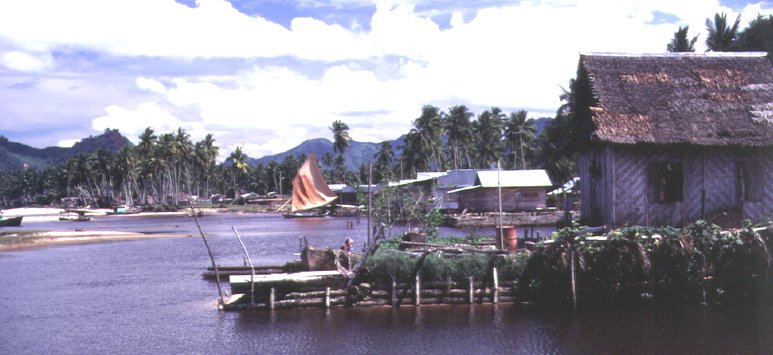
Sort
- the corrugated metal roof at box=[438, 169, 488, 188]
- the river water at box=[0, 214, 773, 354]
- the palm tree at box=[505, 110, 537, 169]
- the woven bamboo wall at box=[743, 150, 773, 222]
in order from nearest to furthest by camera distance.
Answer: the river water at box=[0, 214, 773, 354], the woven bamboo wall at box=[743, 150, 773, 222], the corrugated metal roof at box=[438, 169, 488, 188], the palm tree at box=[505, 110, 537, 169]

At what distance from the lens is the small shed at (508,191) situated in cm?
6481

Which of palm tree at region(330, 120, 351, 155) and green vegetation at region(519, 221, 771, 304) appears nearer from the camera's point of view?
green vegetation at region(519, 221, 771, 304)

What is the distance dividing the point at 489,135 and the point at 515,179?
37794 mm

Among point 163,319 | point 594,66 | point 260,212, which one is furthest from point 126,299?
point 260,212

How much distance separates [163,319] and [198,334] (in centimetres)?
309

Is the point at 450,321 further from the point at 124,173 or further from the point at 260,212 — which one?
the point at 124,173

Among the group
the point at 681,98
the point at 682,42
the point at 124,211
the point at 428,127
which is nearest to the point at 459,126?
the point at 428,127

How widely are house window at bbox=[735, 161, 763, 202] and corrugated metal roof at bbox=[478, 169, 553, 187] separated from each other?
127 ft

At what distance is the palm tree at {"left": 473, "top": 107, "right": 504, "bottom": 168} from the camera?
101062 millimetres

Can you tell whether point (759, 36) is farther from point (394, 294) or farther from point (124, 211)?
point (124, 211)

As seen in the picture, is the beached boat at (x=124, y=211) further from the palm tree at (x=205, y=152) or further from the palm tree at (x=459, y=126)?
the palm tree at (x=459, y=126)

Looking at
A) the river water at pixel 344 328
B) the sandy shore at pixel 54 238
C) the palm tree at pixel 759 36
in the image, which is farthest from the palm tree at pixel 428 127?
the river water at pixel 344 328

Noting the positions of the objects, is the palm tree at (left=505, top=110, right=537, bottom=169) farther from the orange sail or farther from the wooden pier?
the wooden pier

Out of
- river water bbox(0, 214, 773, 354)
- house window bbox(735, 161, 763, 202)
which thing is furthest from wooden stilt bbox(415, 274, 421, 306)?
house window bbox(735, 161, 763, 202)
